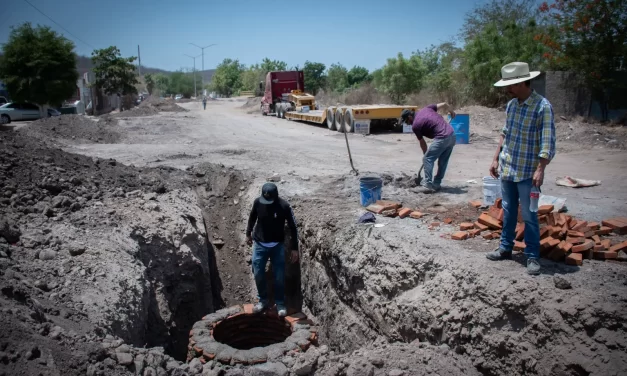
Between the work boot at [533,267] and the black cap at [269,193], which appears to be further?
the black cap at [269,193]

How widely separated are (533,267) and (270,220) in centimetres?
325

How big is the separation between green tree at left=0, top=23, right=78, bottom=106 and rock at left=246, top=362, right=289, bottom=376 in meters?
25.6

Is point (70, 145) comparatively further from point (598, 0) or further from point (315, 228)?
point (598, 0)

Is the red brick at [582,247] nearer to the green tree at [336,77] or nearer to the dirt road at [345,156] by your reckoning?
→ the dirt road at [345,156]

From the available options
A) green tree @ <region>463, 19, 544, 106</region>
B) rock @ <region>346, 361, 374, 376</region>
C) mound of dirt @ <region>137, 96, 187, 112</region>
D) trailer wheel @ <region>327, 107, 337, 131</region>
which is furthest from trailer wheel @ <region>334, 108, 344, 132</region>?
mound of dirt @ <region>137, 96, 187, 112</region>

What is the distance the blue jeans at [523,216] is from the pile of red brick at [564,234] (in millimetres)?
230

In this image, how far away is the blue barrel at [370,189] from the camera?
23.3 feet

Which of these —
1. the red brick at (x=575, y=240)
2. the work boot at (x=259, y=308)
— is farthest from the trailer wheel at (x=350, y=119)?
the red brick at (x=575, y=240)

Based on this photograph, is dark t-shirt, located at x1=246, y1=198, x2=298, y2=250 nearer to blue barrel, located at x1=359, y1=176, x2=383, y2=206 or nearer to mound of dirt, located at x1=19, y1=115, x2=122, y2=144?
blue barrel, located at x1=359, y1=176, x2=383, y2=206

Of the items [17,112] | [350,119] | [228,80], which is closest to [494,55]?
[350,119]

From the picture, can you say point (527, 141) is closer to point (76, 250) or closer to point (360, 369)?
point (360, 369)

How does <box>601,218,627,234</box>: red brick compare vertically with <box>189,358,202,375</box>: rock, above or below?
above

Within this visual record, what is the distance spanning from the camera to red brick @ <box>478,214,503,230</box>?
5.38 meters

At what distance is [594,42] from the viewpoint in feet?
48.9
